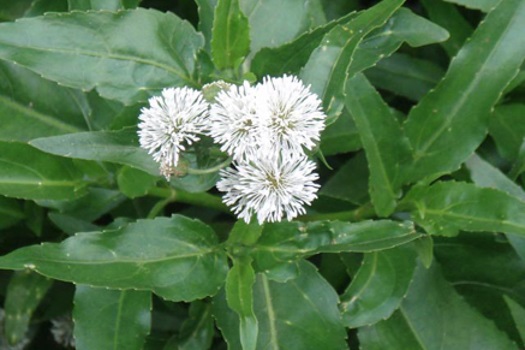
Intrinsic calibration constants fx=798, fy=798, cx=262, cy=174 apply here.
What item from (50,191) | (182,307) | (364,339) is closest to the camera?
(50,191)

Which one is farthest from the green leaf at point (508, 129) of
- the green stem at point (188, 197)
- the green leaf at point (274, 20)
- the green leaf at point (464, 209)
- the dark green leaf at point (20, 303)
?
the dark green leaf at point (20, 303)

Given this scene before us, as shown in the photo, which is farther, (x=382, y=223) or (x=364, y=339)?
(x=364, y=339)

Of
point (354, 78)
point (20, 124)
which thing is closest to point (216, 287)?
point (354, 78)

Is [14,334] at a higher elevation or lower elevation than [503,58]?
lower

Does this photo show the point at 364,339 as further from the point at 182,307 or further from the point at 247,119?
the point at 247,119

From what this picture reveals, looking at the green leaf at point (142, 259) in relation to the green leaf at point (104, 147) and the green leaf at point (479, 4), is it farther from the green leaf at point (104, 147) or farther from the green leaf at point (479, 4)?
the green leaf at point (479, 4)

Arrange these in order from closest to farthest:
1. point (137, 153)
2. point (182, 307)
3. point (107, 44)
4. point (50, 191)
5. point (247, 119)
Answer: point (247, 119)
point (137, 153)
point (107, 44)
point (50, 191)
point (182, 307)

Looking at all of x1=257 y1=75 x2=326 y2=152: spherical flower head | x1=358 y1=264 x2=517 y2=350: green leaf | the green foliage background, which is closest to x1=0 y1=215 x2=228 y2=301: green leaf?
the green foliage background

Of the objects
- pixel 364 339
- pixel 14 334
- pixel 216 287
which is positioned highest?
pixel 216 287
